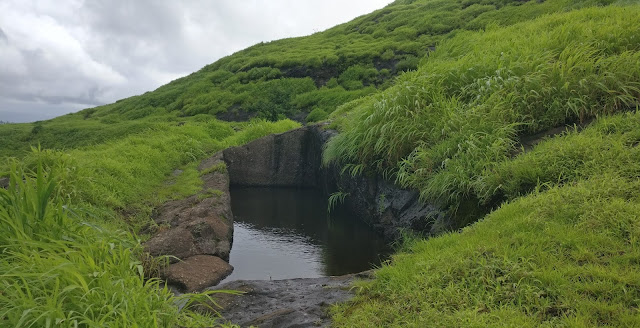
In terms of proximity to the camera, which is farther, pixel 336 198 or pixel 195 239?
pixel 336 198

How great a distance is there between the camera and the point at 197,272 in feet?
18.2

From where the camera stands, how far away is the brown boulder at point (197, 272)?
516 centimetres

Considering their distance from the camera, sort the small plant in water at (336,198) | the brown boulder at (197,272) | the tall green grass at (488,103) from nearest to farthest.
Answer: the brown boulder at (197,272), the tall green grass at (488,103), the small plant in water at (336,198)

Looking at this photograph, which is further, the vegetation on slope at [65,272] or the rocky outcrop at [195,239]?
the rocky outcrop at [195,239]

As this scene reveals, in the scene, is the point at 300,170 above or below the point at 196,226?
above

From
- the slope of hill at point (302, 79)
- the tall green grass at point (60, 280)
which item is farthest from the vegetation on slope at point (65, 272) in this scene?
the slope of hill at point (302, 79)

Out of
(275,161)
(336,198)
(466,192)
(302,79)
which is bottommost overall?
(336,198)

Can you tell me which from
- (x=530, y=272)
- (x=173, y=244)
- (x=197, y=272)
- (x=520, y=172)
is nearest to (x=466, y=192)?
(x=520, y=172)

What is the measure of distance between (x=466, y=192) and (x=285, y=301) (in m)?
2.79

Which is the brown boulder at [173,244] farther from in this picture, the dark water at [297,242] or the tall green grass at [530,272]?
the tall green grass at [530,272]

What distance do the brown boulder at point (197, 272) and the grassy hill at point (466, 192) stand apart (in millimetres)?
293

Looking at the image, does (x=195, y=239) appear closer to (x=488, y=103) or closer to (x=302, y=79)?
(x=488, y=103)

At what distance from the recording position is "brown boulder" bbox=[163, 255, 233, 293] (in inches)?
203

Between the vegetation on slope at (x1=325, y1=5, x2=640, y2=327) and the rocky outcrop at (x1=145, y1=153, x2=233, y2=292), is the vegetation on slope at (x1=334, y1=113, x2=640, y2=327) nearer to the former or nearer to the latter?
the vegetation on slope at (x1=325, y1=5, x2=640, y2=327)
